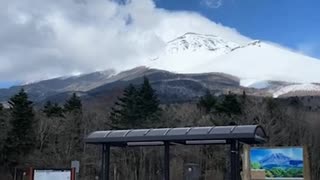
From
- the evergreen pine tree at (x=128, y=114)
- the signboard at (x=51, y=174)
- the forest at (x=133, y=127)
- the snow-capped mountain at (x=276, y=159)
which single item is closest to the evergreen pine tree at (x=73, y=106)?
the forest at (x=133, y=127)

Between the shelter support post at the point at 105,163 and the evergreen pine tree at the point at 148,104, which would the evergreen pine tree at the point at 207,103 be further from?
the shelter support post at the point at 105,163

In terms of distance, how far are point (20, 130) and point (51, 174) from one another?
33.2m

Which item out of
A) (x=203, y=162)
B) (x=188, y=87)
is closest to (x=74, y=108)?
(x=203, y=162)

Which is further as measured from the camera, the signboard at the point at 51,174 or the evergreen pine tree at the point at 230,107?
the evergreen pine tree at the point at 230,107

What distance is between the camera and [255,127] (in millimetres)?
22875

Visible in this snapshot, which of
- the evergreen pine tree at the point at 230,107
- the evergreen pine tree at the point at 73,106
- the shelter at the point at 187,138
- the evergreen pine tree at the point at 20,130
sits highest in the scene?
the evergreen pine tree at the point at 73,106

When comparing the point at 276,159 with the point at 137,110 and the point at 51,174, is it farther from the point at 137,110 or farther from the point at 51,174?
the point at 137,110

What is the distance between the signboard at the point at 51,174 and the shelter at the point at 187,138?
2.80 m

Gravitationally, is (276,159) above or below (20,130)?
below

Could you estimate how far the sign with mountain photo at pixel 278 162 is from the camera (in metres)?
24.0

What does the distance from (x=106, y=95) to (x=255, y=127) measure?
9034 cm

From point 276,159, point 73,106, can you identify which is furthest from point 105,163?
point 73,106

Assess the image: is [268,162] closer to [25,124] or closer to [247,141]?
[247,141]

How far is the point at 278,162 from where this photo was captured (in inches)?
963
